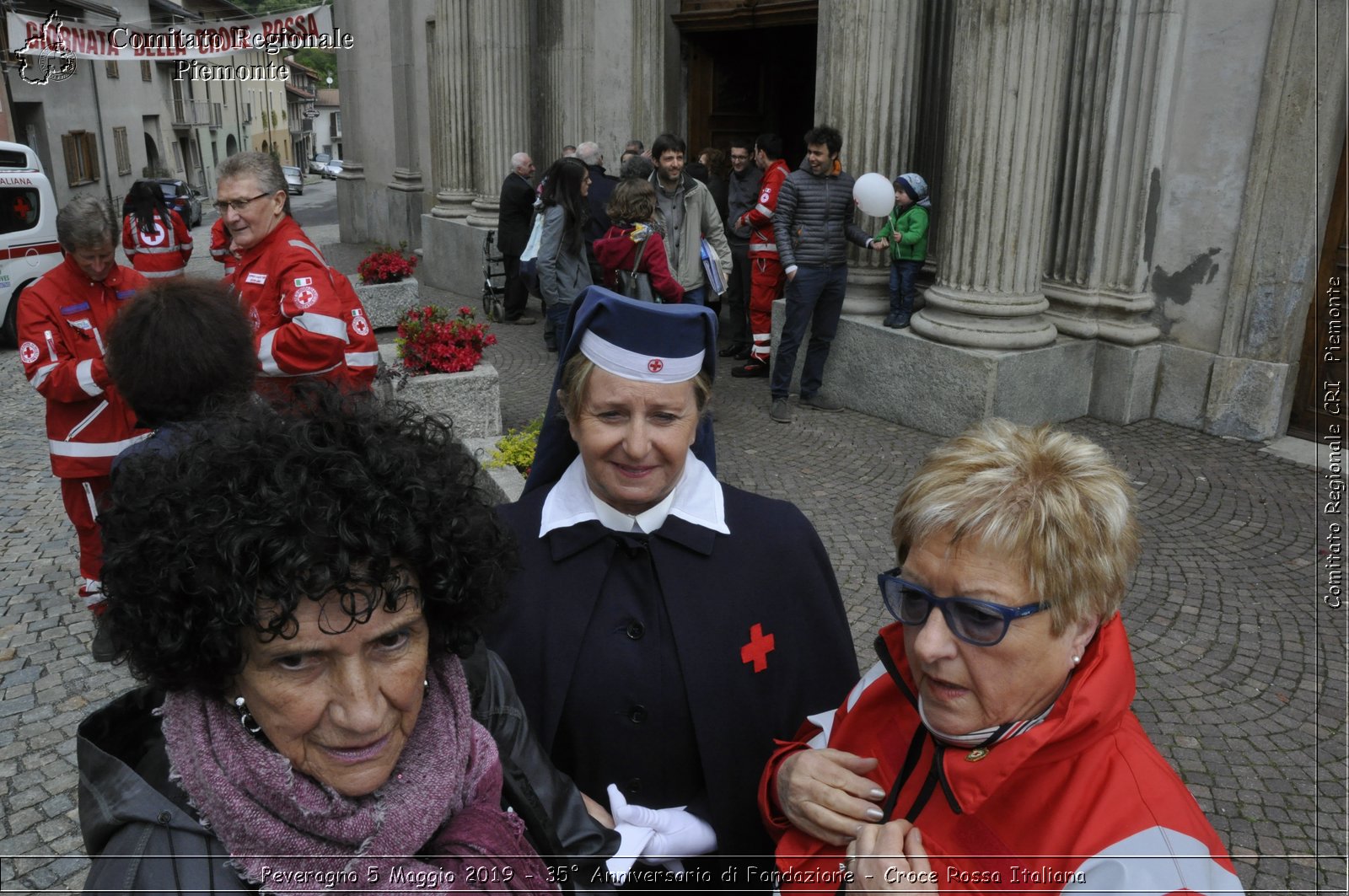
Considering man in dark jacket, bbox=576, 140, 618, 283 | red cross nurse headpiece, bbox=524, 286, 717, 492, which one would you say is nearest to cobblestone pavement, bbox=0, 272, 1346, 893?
man in dark jacket, bbox=576, 140, 618, 283

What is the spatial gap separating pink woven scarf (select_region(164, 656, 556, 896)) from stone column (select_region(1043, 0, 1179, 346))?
7323 mm

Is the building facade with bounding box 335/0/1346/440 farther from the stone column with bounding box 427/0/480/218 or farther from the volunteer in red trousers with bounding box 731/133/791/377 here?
the stone column with bounding box 427/0/480/218

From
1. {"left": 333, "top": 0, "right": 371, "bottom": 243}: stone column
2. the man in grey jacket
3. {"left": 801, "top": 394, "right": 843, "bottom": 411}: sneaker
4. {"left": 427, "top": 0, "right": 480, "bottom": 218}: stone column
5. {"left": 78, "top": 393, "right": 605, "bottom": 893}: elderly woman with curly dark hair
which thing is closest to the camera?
{"left": 78, "top": 393, "right": 605, "bottom": 893}: elderly woman with curly dark hair

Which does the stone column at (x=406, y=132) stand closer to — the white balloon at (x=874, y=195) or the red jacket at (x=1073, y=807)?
the white balloon at (x=874, y=195)

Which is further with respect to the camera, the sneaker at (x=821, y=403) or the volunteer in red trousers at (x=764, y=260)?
the volunteer in red trousers at (x=764, y=260)

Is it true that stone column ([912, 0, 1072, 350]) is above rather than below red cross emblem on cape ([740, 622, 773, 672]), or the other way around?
above

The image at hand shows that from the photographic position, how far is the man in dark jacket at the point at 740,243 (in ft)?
32.6

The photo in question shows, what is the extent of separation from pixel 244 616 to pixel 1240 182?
25.5 feet

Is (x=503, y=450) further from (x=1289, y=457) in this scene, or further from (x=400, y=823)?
(x=1289, y=457)

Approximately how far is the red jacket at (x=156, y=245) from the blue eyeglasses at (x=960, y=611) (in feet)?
A: 28.9

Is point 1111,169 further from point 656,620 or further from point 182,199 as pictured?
point 182,199

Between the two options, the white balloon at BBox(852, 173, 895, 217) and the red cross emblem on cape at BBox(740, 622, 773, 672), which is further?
the white balloon at BBox(852, 173, 895, 217)

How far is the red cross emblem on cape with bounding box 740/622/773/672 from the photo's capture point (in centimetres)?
217

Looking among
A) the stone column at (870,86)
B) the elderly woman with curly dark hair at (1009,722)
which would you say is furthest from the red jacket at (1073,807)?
the stone column at (870,86)
